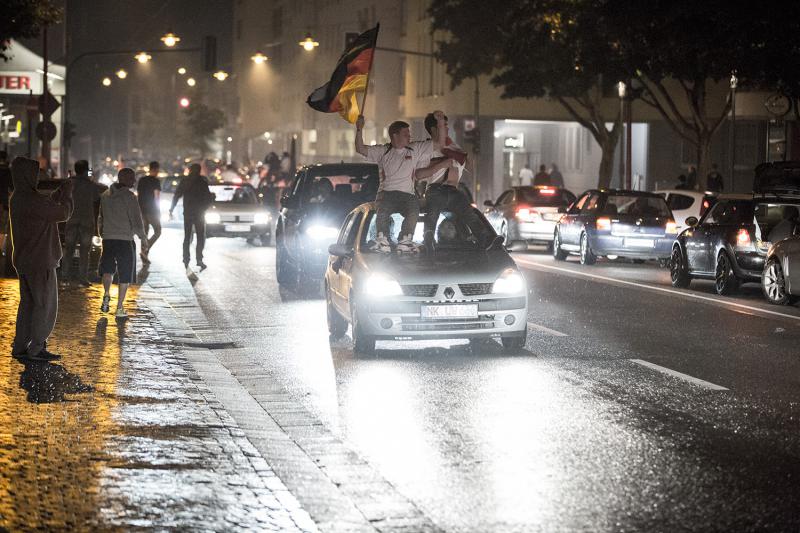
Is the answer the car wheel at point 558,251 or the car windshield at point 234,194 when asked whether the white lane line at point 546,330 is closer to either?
the car wheel at point 558,251

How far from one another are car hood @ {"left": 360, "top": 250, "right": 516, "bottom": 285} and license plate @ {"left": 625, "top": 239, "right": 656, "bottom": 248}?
14.2 meters

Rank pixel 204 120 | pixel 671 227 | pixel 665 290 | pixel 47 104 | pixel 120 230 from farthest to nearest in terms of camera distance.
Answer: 1. pixel 204 120
2. pixel 47 104
3. pixel 671 227
4. pixel 665 290
5. pixel 120 230

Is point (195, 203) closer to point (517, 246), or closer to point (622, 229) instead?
point (622, 229)

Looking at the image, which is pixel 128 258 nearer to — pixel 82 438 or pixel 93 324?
pixel 93 324

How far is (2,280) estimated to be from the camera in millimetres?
22203

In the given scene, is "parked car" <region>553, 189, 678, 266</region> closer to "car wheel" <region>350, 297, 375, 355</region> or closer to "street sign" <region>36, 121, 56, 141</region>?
"car wheel" <region>350, 297, 375, 355</region>

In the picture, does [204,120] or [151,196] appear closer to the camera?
[151,196]

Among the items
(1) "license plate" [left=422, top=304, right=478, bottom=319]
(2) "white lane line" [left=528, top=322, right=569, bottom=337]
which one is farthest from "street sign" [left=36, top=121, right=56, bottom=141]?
(1) "license plate" [left=422, top=304, right=478, bottom=319]

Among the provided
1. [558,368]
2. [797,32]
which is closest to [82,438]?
[558,368]

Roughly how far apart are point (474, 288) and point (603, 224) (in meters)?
15.1

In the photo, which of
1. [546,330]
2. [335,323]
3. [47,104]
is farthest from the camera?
[47,104]

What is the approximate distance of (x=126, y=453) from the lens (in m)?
8.54

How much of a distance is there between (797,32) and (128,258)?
49.6 feet

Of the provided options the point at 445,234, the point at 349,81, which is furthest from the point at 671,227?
the point at 445,234
